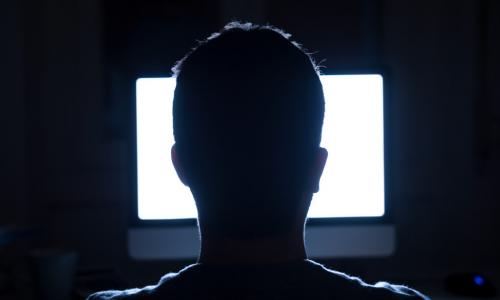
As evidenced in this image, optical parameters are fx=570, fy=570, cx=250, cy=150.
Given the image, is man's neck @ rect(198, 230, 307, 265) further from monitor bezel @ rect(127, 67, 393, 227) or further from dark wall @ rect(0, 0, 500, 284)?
dark wall @ rect(0, 0, 500, 284)

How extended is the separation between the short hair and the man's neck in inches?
0.5

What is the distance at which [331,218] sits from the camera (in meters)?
1.37

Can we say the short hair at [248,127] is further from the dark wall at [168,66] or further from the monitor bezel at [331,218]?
the dark wall at [168,66]

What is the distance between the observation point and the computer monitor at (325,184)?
136 centimetres

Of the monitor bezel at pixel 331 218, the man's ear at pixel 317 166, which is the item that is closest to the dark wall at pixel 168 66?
the monitor bezel at pixel 331 218

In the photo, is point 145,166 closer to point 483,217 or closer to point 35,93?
point 35,93

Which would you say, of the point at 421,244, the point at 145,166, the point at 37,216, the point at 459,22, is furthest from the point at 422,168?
the point at 37,216

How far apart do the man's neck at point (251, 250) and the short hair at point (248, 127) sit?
0.04 feet

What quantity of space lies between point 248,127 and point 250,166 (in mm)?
46

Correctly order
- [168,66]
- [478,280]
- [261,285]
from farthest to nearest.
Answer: [168,66] < [478,280] < [261,285]

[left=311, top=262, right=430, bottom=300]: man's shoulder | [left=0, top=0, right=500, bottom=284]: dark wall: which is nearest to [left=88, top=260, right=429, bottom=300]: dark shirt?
[left=311, top=262, right=430, bottom=300]: man's shoulder

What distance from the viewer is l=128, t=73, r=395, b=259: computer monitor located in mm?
1359

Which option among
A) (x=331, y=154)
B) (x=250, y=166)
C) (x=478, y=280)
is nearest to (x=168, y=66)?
(x=331, y=154)

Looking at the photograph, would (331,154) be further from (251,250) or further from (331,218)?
(251,250)
